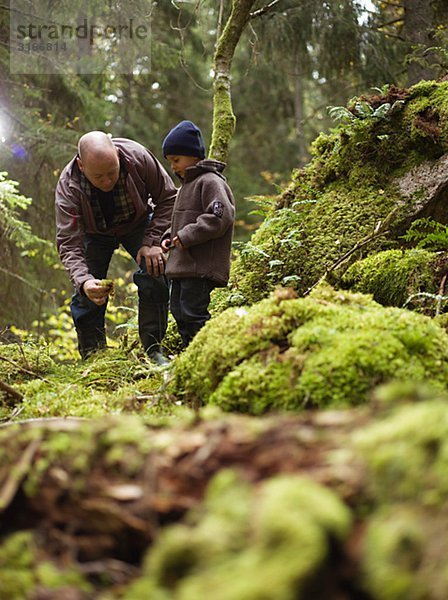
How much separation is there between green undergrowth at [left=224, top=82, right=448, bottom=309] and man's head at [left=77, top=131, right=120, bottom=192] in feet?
5.57

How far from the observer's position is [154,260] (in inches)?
217

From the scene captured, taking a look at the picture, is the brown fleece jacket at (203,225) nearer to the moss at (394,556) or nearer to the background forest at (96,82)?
the moss at (394,556)

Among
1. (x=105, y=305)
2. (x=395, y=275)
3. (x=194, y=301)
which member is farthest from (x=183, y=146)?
(x=395, y=275)

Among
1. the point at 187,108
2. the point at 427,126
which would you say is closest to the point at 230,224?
the point at 427,126

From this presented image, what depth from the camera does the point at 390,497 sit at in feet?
3.34

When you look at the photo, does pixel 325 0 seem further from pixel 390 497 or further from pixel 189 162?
pixel 390 497

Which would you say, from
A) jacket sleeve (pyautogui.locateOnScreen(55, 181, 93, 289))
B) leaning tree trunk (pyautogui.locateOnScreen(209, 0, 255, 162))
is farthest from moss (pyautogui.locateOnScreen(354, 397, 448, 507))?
leaning tree trunk (pyautogui.locateOnScreen(209, 0, 255, 162))

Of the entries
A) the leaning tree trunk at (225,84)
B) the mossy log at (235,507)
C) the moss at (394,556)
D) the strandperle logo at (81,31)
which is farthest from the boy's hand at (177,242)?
the strandperle logo at (81,31)

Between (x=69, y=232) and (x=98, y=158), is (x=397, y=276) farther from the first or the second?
(x=69, y=232)

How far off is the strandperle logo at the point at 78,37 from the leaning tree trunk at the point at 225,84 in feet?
14.8

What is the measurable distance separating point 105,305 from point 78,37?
8.12 meters

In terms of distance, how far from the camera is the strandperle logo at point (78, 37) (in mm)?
10492

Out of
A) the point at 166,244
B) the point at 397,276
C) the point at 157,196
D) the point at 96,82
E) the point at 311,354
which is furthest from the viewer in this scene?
the point at 96,82

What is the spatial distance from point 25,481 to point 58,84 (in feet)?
39.8
